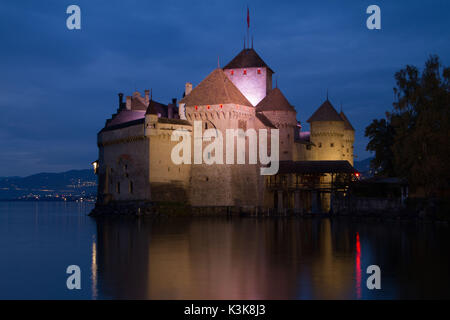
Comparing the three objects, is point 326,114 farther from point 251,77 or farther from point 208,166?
point 208,166

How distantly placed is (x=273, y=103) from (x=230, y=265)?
145 feet

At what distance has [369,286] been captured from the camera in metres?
16.0

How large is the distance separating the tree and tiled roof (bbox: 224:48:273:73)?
21893mm

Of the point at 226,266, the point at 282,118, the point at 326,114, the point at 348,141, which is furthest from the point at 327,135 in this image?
the point at 226,266

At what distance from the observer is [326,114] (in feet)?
236

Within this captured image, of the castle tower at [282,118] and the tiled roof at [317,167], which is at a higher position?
the castle tower at [282,118]

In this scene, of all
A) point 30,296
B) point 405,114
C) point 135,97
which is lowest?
point 30,296

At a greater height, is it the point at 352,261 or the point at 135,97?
the point at 135,97

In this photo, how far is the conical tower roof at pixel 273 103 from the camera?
2468 inches

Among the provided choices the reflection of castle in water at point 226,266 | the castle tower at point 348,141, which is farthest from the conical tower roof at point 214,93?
the reflection of castle in water at point 226,266

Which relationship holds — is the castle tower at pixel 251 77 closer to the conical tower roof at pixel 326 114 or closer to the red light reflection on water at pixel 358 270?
the conical tower roof at pixel 326 114
